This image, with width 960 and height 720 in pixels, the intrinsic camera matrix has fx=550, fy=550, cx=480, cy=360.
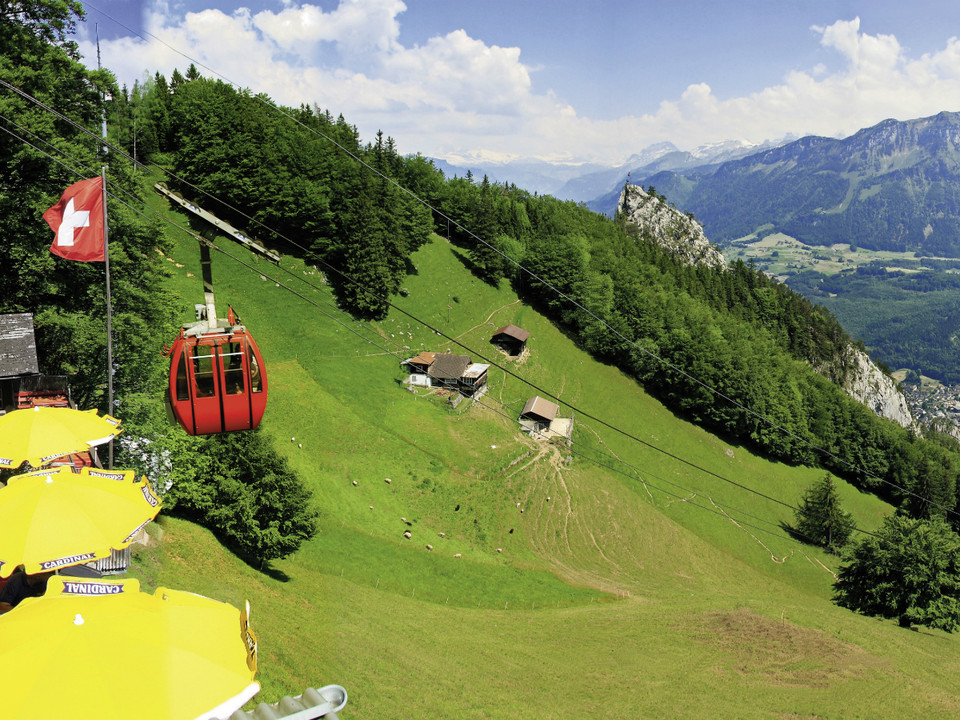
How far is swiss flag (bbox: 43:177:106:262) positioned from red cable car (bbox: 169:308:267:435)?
611 cm

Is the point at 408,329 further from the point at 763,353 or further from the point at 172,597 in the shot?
the point at 763,353

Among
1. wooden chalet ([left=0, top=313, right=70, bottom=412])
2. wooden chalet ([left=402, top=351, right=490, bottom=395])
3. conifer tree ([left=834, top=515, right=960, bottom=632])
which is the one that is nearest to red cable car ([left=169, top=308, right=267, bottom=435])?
wooden chalet ([left=0, top=313, right=70, bottom=412])

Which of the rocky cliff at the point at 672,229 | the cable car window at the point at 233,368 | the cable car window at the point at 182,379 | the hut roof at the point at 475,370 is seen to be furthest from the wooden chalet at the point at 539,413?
the rocky cliff at the point at 672,229

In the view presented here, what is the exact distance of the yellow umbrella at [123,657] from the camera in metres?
6.57

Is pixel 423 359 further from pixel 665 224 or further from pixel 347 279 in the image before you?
pixel 665 224

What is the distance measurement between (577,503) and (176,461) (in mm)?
36126

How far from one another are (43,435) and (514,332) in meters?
62.4

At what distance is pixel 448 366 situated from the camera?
58.7 metres

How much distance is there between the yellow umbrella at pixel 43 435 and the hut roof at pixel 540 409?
47.3m

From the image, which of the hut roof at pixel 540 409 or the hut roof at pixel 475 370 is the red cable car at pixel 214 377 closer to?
the hut roof at pixel 475 370

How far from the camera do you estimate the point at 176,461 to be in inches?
1056

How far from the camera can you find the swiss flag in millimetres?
19969

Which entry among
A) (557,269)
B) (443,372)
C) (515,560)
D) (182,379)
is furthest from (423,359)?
(557,269)

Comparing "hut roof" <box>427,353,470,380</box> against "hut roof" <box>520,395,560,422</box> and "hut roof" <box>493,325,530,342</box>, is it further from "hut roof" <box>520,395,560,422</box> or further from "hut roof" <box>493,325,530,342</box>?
"hut roof" <box>493,325,530,342</box>
